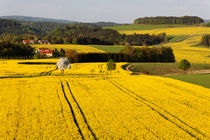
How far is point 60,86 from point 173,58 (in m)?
79.0

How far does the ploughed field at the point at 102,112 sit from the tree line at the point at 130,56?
5129cm

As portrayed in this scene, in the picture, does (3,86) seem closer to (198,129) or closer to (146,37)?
(198,129)

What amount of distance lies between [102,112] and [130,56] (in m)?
75.6

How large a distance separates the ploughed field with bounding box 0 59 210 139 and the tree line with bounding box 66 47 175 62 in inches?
2019

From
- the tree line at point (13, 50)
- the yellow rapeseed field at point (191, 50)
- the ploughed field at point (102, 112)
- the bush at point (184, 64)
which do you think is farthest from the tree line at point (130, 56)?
the ploughed field at point (102, 112)

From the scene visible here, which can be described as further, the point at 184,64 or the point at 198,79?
the point at 184,64

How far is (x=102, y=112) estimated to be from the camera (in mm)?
22016

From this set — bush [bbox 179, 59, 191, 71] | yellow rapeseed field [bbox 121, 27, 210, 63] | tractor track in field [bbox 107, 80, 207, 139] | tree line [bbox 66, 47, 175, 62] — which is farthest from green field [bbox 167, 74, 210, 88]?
yellow rapeseed field [bbox 121, 27, 210, 63]

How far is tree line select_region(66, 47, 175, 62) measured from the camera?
85.8 m

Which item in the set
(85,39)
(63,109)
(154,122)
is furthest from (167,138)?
(85,39)

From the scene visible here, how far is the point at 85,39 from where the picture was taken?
166000mm

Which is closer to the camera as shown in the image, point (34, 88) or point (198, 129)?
point (198, 129)

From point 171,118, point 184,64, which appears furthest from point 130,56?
point 171,118

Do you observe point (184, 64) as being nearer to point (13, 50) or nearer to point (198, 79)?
point (198, 79)
